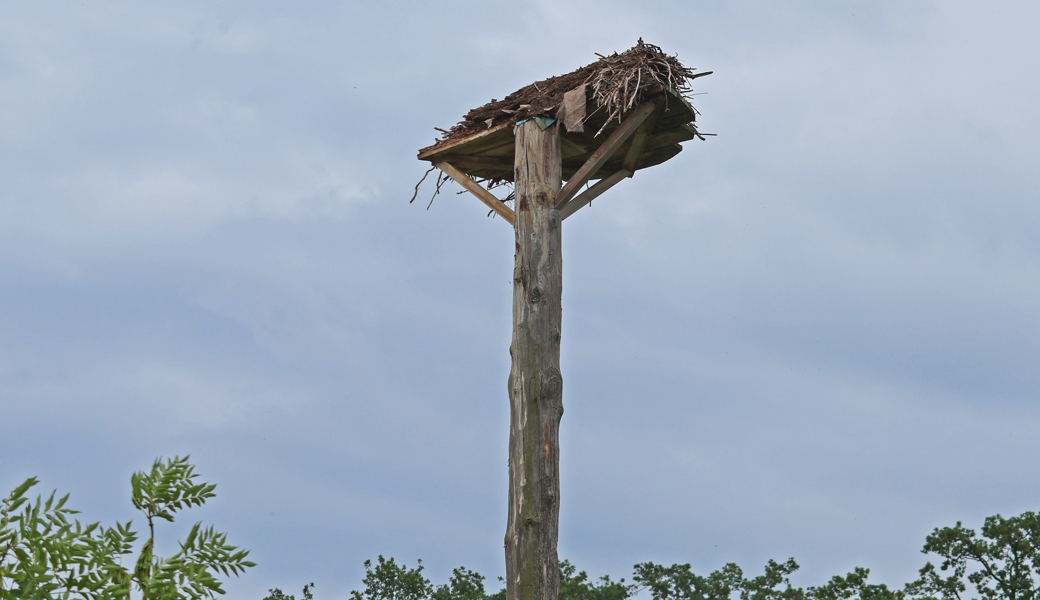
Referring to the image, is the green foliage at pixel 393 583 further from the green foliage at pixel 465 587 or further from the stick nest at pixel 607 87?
the stick nest at pixel 607 87

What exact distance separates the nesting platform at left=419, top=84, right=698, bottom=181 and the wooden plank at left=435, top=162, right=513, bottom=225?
105 mm

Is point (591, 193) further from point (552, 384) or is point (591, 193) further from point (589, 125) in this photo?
point (552, 384)

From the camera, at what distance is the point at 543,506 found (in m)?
6.44

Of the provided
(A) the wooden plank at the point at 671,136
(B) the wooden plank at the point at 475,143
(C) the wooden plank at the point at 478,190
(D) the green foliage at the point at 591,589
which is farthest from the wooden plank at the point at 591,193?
(D) the green foliage at the point at 591,589

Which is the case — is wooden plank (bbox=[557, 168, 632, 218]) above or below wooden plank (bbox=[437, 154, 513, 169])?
below

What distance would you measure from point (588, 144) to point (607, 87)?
829mm

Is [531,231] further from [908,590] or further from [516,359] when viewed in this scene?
[908,590]

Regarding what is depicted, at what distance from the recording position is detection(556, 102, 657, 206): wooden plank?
721cm

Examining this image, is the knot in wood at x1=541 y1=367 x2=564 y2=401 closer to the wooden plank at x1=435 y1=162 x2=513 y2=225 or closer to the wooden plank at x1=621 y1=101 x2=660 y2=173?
the wooden plank at x1=435 y1=162 x2=513 y2=225

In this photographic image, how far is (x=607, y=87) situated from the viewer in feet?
23.6

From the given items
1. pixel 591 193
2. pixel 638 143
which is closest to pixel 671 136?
pixel 638 143

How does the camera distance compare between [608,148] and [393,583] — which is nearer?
[608,148]

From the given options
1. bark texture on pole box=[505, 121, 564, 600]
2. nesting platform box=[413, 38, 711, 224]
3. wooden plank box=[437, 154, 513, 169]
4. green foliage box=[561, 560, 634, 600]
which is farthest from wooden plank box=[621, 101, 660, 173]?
green foliage box=[561, 560, 634, 600]

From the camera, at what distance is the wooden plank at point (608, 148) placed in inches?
284
